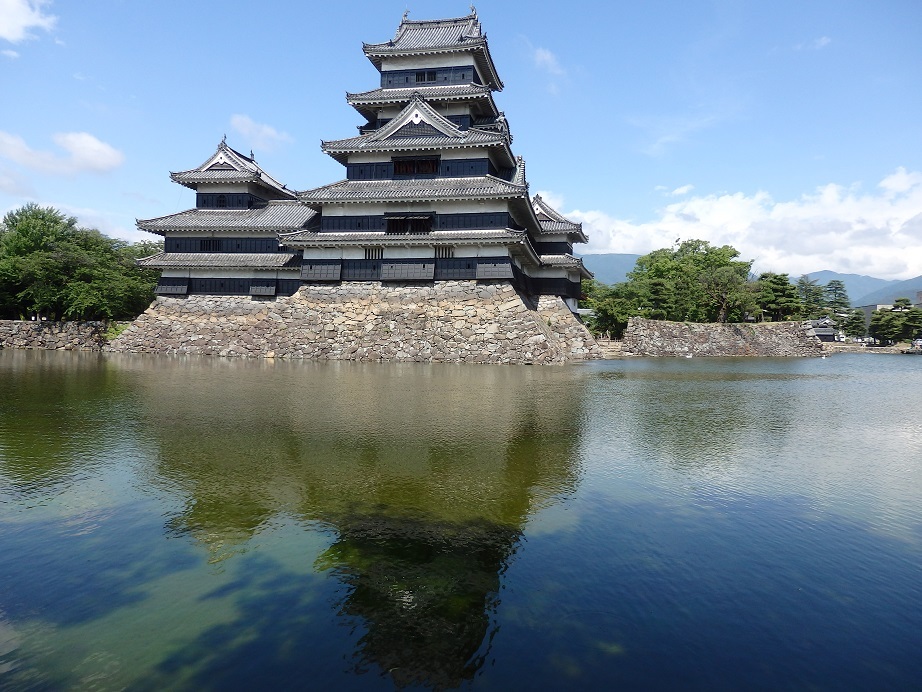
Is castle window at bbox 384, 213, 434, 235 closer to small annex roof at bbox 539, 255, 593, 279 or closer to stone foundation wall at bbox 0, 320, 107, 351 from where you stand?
small annex roof at bbox 539, 255, 593, 279

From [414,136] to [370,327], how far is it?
39.7 feet

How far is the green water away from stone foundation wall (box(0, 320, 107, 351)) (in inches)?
1212

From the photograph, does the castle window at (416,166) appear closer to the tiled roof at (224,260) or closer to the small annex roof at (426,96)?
the small annex roof at (426,96)

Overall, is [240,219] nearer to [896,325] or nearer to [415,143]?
[415,143]

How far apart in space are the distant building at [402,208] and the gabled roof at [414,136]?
3.0 inches

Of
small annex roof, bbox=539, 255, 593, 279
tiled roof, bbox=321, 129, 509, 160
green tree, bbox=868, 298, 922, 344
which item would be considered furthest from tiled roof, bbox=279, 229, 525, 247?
green tree, bbox=868, 298, 922, 344

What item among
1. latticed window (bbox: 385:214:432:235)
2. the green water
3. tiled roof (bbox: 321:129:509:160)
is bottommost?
the green water

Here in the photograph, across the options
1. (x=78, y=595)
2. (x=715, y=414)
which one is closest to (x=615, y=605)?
(x=78, y=595)

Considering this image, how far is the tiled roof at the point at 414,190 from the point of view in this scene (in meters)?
29.0

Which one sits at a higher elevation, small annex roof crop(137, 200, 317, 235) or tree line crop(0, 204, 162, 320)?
small annex roof crop(137, 200, 317, 235)

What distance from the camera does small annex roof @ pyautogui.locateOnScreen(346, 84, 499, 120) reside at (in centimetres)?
3344

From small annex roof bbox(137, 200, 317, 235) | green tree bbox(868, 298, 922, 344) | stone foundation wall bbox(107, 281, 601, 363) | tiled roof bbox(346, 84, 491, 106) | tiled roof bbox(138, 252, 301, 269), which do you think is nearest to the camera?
stone foundation wall bbox(107, 281, 601, 363)

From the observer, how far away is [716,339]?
4269 centimetres

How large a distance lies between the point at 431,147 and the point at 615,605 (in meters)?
30.0
